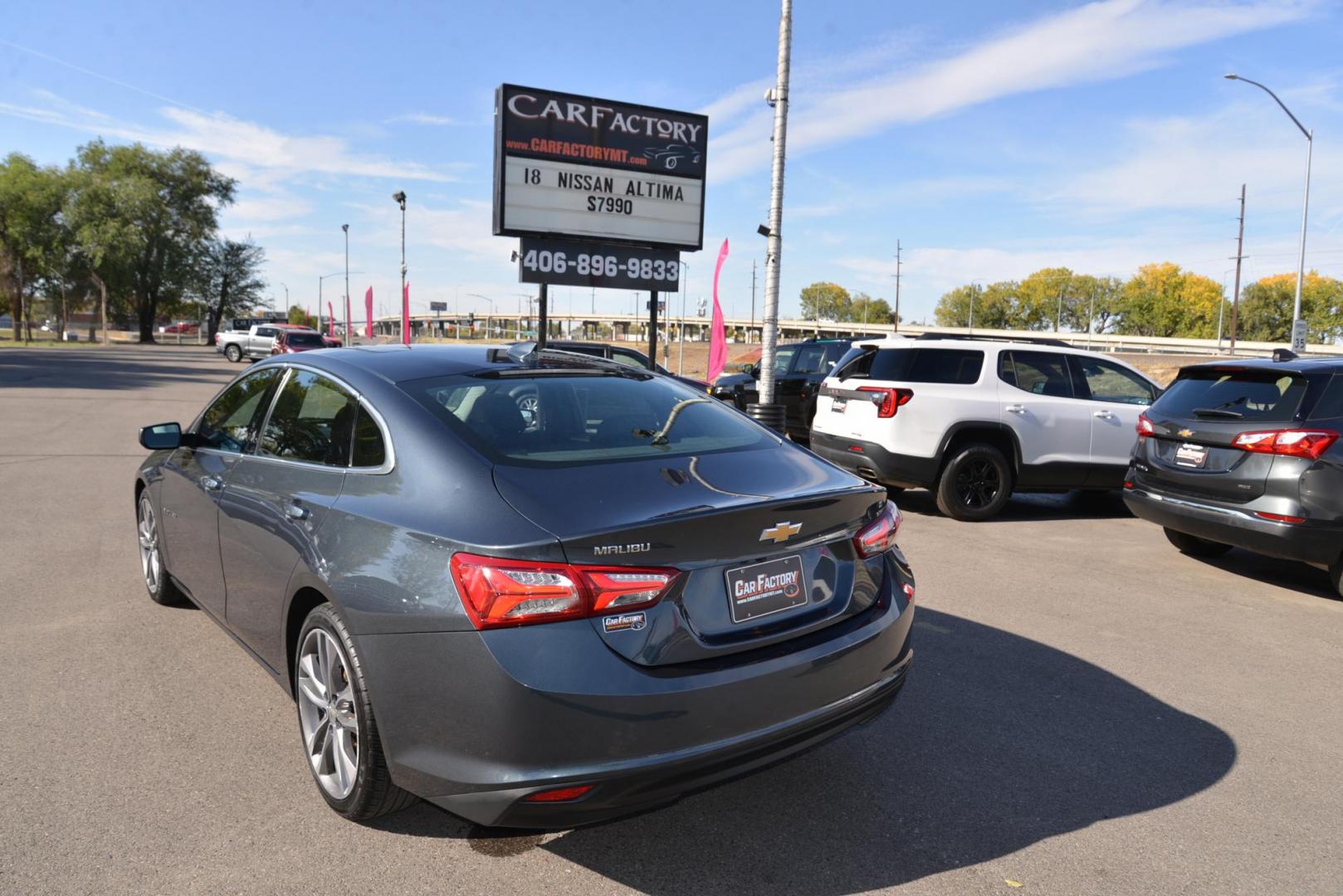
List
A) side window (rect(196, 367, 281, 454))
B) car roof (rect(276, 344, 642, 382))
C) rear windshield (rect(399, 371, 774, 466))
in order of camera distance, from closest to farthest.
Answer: rear windshield (rect(399, 371, 774, 466)) → car roof (rect(276, 344, 642, 382)) → side window (rect(196, 367, 281, 454))

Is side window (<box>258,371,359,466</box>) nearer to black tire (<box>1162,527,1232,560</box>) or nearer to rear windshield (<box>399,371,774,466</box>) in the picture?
rear windshield (<box>399,371,774,466</box>)

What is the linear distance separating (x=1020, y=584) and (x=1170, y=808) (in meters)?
3.22

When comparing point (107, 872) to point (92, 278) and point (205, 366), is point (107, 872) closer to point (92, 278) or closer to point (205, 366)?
point (205, 366)

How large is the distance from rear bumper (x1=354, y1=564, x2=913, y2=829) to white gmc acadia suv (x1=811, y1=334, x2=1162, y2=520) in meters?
6.38

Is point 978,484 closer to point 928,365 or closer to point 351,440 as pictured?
point 928,365

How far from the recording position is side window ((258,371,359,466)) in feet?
11.0

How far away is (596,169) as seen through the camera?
51.2ft

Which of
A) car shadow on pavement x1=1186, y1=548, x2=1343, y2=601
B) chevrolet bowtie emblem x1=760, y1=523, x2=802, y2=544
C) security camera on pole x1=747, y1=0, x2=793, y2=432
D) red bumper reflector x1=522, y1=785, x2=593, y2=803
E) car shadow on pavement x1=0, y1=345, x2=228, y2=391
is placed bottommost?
car shadow on pavement x1=1186, y1=548, x2=1343, y2=601

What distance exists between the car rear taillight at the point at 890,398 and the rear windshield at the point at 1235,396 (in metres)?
2.24

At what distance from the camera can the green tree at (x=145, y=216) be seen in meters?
60.2

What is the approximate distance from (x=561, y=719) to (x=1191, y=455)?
5.98m

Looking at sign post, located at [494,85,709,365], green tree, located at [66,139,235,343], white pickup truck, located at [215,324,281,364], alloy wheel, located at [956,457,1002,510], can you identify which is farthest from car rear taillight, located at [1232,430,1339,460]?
green tree, located at [66,139,235,343]

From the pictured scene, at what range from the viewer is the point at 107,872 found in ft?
8.96

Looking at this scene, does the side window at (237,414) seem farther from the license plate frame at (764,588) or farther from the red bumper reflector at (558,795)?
the license plate frame at (764,588)
